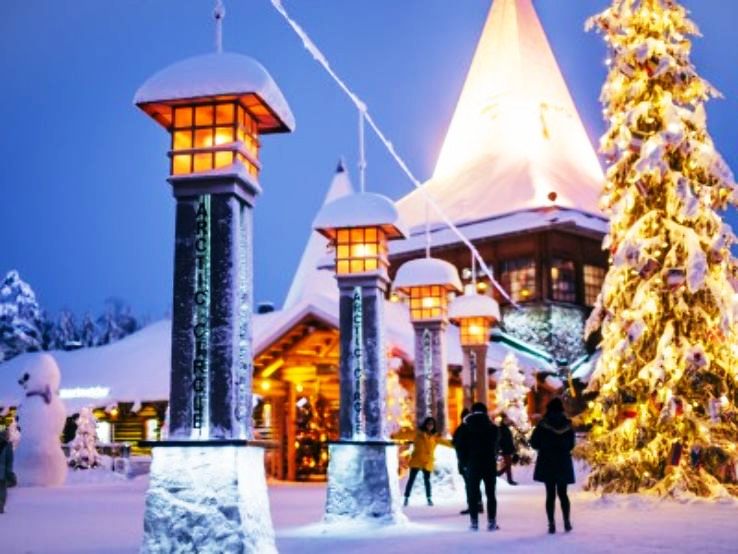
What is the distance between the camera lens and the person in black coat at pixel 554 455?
1178cm

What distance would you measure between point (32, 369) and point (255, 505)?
712 inches

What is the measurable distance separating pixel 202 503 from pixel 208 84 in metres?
4.18

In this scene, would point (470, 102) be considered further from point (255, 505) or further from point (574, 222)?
point (255, 505)

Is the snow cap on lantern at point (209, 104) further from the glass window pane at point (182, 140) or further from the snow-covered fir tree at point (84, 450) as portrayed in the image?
the snow-covered fir tree at point (84, 450)

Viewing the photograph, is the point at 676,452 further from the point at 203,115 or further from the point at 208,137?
the point at 203,115

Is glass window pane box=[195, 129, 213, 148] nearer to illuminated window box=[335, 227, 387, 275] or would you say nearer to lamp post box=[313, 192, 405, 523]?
lamp post box=[313, 192, 405, 523]

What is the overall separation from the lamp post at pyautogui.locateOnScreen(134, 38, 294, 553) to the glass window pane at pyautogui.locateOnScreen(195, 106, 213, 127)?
0.03 feet

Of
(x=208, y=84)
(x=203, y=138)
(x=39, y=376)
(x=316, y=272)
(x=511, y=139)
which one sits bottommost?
(x=39, y=376)

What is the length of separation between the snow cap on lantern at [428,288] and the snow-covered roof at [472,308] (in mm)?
2980

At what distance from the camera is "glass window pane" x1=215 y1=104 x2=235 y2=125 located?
32.2 ft

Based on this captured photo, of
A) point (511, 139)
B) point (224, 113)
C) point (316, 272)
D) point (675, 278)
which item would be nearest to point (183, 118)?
point (224, 113)

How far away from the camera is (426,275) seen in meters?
19.6

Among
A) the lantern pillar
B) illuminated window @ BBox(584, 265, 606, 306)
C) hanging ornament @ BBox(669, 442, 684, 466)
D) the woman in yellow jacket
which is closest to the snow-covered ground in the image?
the woman in yellow jacket

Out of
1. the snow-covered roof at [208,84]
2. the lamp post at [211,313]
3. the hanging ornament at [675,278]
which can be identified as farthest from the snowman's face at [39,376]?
the snow-covered roof at [208,84]
